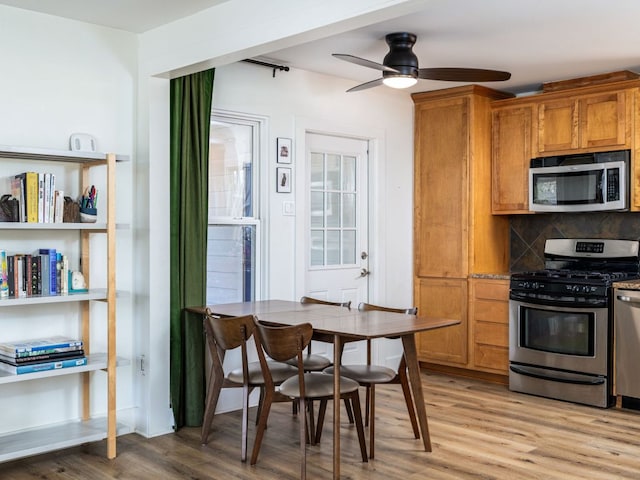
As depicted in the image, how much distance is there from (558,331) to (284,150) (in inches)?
93.9

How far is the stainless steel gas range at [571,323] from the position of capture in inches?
187

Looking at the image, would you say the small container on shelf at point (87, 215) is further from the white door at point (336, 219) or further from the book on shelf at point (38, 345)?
the white door at point (336, 219)

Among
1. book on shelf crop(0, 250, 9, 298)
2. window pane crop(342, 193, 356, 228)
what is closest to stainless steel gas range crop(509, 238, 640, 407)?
window pane crop(342, 193, 356, 228)

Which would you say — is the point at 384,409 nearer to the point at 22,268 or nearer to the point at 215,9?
the point at 22,268

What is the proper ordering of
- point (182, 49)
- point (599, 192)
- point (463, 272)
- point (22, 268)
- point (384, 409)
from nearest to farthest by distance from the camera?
1. point (22, 268)
2. point (182, 49)
3. point (384, 409)
4. point (599, 192)
5. point (463, 272)

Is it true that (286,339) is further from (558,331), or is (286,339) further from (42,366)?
(558,331)

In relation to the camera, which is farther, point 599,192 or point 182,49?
point 599,192

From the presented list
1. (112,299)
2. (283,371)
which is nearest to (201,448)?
(283,371)

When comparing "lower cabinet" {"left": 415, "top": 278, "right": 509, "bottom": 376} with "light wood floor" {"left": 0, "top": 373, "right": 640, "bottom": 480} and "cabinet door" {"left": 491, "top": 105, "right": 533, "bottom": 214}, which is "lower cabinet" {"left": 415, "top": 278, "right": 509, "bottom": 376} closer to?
"cabinet door" {"left": 491, "top": 105, "right": 533, "bottom": 214}

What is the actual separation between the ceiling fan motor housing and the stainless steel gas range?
1.96 m

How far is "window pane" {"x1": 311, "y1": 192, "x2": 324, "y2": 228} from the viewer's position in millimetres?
5242

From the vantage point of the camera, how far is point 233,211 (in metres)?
4.71

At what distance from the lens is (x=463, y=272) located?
557 centimetres

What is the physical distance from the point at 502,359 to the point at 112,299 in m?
3.11
